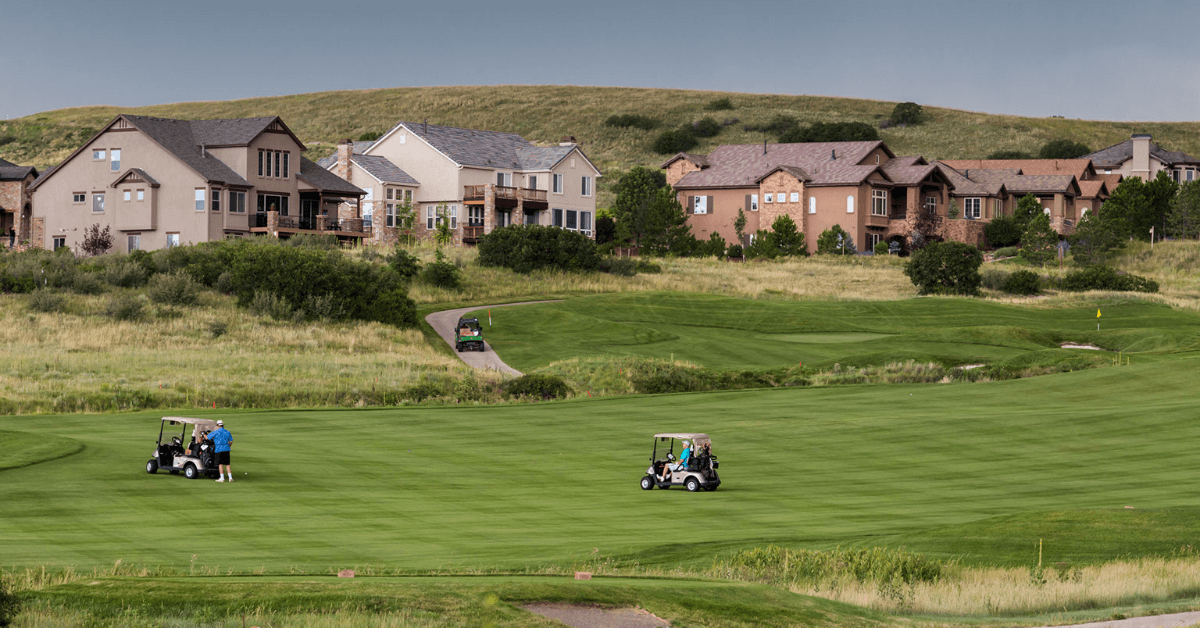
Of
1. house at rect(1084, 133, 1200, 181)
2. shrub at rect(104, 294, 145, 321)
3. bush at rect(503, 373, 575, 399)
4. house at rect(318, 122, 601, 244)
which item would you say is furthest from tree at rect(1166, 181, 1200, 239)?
shrub at rect(104, 294, 145, 321)

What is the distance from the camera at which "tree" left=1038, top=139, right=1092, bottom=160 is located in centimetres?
15812

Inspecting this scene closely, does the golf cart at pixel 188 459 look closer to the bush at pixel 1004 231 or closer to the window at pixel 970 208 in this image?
the bush at pixel 1004 231

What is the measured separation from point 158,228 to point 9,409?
1975 inches

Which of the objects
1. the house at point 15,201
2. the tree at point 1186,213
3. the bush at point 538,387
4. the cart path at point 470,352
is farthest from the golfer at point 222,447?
the tree at point 1186,213

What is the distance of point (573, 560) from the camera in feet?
68.5

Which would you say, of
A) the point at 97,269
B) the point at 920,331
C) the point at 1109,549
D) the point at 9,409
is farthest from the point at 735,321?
the point at 1109,549

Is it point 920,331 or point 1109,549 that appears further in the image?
point 920,331

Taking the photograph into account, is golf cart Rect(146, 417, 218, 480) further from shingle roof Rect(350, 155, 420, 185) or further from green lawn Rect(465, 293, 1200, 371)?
shingle roof Rect(350, 155, 420, 185)

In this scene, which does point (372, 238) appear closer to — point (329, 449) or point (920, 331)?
point (920, 331)

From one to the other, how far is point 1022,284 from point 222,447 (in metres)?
70.5

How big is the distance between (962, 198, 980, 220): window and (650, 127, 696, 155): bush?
146 feet

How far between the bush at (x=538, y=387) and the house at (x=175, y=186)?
45.4m

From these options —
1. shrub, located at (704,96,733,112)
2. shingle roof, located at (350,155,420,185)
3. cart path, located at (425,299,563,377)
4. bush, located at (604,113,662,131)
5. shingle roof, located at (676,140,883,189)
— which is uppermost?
shrub, located at (704,96,733,112)

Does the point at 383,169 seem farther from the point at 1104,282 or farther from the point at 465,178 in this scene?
the point at 1104,282
